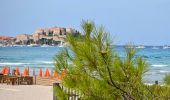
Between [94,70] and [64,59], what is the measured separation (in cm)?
37

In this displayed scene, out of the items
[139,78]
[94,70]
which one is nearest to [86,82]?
[94,70]

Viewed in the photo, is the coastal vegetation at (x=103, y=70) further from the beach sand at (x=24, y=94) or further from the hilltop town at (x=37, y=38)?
the hilltop town at (x=37, y=38)

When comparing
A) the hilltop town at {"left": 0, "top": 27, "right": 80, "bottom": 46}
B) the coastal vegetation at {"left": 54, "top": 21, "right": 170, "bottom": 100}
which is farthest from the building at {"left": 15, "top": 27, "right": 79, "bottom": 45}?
the coastal vegetation at {"left": 54, "top": 21, "right": 170, "bottom": 100}

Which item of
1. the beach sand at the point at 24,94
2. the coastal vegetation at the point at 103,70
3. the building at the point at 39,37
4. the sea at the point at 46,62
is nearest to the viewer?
the coastal vegetation at the point at 103,70

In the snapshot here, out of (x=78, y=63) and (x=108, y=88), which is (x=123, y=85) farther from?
(x=78, y=63)

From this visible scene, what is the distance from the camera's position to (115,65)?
4.58 m

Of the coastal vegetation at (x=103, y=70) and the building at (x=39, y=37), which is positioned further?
the building at (x=39, y=37)

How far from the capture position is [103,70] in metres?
4.56

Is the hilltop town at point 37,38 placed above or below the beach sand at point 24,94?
above

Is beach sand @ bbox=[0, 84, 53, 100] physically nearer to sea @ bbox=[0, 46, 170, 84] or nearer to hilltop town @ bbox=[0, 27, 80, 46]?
sea @ bbox=[0, 46, 170, 84]

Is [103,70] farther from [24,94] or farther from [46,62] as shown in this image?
[46,62]

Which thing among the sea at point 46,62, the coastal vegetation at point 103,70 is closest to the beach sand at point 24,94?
the sea at point 46,62

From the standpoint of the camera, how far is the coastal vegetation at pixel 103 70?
450 cm

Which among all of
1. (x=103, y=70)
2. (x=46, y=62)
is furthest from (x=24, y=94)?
(x=46, y=62)
